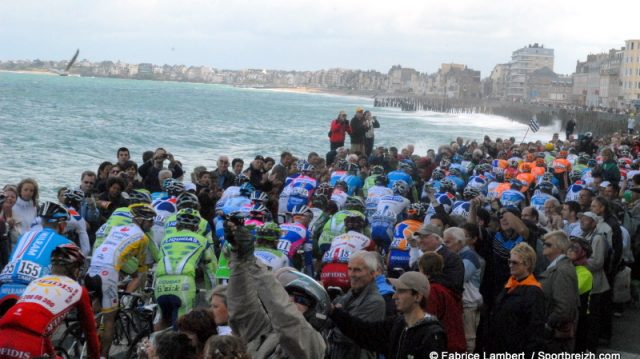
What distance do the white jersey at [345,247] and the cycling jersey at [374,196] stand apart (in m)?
4.66

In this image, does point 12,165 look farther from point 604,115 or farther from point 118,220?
point 604,115

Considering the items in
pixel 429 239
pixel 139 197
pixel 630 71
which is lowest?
pixel 630 71

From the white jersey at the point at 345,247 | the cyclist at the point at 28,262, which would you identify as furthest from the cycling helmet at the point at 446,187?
the cyclist at the point at 28,262

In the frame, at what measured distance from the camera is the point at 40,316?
5941mm

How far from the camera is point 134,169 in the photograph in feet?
48.2

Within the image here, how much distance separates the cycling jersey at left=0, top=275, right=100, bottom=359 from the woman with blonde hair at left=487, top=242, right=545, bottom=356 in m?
2.99

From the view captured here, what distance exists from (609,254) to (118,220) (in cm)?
539

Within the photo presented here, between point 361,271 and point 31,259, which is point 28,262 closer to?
point 31,259

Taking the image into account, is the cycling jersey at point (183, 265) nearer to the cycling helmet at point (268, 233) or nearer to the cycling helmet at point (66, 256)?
the cycling helmet at point (268, 233)

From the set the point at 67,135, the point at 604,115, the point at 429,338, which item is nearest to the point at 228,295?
the point at 429,338

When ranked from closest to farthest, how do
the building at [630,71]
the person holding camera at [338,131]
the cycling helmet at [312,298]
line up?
the cycling helmet at [312,298]
the person holding camera at [338,131]
the building at [630,71]

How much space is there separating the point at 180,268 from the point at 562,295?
3.41 m

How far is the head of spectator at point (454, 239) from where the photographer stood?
821 centimetres

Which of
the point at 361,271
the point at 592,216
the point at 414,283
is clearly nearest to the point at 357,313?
the point at 361,271
